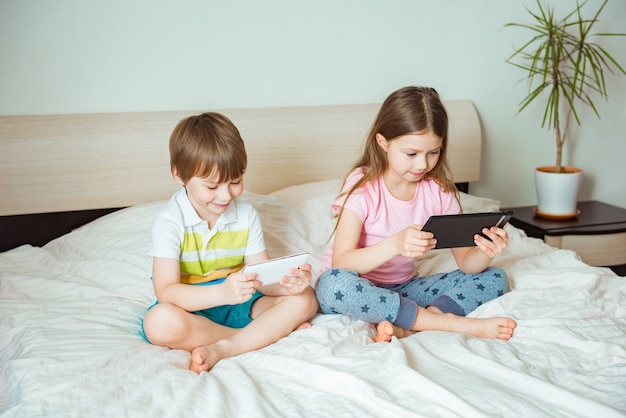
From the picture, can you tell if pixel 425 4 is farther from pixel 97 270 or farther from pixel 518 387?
pixel 518 387

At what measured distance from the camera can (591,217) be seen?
2.77 metres

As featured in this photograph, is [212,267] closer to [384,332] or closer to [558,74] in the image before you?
[384,332]

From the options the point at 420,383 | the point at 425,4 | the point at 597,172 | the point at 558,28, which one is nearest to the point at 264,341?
the point at 420,383

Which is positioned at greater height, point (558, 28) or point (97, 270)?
point (558, 28)

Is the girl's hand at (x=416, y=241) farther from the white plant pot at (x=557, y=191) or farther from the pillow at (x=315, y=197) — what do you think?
the white plant pot at (x=557, y=191)

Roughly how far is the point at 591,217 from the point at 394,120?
1.46m

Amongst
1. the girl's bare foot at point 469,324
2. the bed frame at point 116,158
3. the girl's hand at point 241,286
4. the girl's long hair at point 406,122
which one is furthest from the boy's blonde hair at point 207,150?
the bed frame at point 116,158

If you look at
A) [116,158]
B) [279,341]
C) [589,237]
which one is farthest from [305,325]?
[589,237]

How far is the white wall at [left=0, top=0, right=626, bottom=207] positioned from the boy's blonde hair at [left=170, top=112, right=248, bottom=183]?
850 millimetres

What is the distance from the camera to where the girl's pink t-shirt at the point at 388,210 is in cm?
181

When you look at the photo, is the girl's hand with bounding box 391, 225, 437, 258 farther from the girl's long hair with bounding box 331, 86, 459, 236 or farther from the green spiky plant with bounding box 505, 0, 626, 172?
the green spiky plant with bounding box 505, 0, 626, 172

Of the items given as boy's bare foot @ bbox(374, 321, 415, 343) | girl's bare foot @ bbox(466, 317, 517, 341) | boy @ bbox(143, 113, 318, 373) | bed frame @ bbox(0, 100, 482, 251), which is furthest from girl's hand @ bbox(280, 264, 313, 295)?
bed frame @ bbox(0, 100, 482, 251)

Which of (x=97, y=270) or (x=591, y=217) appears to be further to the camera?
(x=591, y=217)

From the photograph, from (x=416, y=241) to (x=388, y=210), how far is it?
0.28 meters
